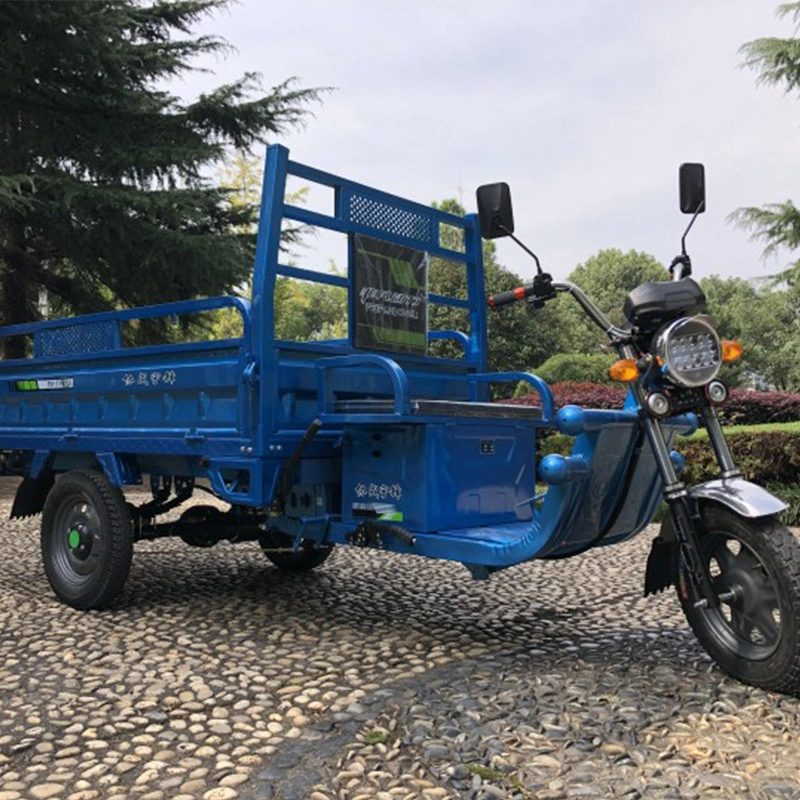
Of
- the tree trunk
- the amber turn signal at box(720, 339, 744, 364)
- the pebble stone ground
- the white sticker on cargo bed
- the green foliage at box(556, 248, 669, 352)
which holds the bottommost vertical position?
the pebble stone ground

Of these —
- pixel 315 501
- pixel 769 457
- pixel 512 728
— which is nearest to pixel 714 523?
pixel 512 728

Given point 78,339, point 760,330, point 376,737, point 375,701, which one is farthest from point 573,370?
point 760,330

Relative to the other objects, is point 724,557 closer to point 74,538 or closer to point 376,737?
point 376,737

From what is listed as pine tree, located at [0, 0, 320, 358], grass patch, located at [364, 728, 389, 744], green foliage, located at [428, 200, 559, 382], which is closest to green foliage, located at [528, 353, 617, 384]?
pine tree, located at [0, 0, 320, 358]

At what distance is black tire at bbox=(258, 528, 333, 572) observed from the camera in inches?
211

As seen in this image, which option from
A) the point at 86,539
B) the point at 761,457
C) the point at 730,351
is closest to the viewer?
the point at 730,351

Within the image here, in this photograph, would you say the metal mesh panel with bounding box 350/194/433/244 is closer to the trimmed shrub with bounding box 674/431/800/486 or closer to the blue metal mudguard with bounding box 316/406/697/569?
the blue metal mudguard with bounding box 316/406/697/569

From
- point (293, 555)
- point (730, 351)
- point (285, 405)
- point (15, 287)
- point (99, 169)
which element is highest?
point (99, 169)

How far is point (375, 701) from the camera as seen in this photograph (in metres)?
3.20

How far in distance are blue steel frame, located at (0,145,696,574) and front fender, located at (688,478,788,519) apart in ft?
1.28

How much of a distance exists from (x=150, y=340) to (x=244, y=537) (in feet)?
27.0

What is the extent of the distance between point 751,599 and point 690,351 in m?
0.96

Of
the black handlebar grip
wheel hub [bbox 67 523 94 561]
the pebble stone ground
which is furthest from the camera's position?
wheel hub [bbox 67 523 94 561]

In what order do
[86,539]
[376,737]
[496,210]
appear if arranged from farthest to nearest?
[86,539] → [496,210] → [376,737]
